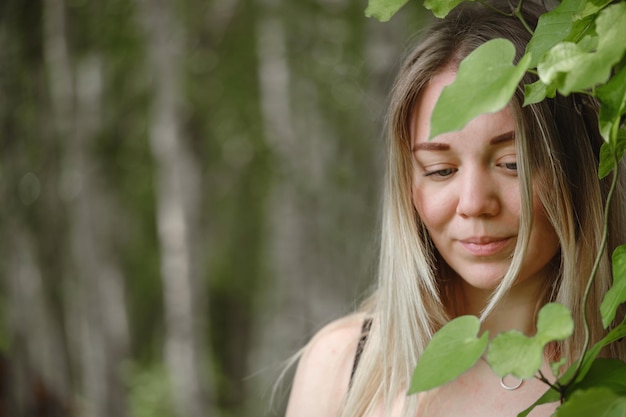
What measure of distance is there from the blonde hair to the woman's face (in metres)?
0.03

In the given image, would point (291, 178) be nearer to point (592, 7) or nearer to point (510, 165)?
point (510, 165)

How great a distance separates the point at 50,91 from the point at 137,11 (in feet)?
9.56

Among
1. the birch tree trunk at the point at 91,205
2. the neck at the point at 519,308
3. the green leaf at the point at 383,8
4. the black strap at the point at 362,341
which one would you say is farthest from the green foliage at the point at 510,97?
the birch tree trunk at the point at 91,205

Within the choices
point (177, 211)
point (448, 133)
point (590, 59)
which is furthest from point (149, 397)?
point (590, 59)

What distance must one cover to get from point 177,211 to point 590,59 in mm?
8871

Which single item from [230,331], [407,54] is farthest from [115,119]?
[230,331]

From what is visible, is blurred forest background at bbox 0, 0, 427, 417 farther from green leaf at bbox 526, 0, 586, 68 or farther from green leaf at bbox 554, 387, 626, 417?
green leaf at bbox 554, 387, 626, 417

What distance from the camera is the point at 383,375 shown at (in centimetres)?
192

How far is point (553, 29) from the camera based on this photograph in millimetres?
1087

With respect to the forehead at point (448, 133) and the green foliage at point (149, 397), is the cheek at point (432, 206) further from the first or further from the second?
the green foliage at point (149, 397)

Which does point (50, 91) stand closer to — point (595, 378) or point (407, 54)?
point (407, 54)

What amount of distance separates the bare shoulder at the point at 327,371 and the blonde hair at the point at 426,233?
0.09m

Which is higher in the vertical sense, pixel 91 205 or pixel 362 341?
pixel 91 205

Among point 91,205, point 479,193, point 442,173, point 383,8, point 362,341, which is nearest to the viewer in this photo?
point 383,8
